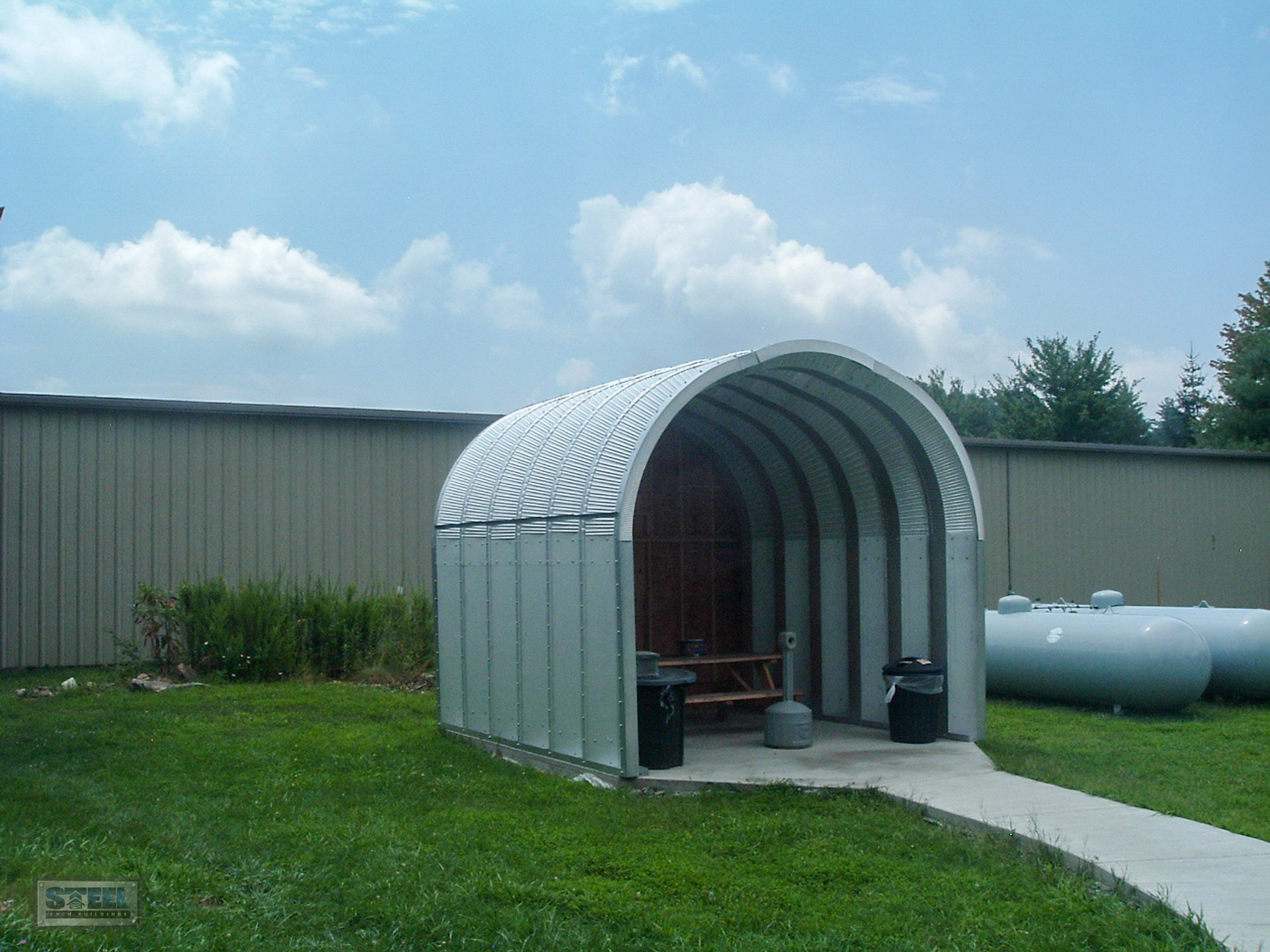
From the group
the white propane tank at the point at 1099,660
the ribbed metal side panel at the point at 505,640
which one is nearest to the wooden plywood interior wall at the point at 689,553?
the ribbed metal side panel at the point at 505,640

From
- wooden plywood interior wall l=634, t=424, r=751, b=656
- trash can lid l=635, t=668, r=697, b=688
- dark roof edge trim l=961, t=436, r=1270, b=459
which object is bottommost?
trash can lid l=635, t=668, r=697, b=688

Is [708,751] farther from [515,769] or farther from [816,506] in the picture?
[816,506]

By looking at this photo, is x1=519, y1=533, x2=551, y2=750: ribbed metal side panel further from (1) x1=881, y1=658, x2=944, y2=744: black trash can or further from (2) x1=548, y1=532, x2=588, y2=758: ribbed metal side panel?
(1) x1=881, y1=658, x2=944, y2=744: black trash can

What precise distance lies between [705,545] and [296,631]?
7.03 meters

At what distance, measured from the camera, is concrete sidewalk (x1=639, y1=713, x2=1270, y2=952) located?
20.5 ft

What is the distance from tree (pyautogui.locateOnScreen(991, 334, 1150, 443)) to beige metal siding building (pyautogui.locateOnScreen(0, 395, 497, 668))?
2939 centimetres

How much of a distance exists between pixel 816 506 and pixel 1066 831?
538cm

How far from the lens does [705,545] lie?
13.4m

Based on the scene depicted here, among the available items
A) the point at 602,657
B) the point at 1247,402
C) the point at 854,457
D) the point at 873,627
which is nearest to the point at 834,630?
the point at 873,627

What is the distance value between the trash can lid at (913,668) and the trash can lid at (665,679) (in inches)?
82.3

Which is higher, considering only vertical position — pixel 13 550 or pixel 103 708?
Answer: pixel 13 550

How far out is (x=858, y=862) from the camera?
23.4 ft

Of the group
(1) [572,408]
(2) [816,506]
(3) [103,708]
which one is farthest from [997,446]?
(3) [103,708]

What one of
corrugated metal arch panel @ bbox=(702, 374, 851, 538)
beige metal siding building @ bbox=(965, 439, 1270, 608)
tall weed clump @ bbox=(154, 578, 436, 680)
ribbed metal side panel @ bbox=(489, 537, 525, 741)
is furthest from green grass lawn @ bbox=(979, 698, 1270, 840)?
beige metal siding building @ bbox=(965, 439, 1270, 608)
